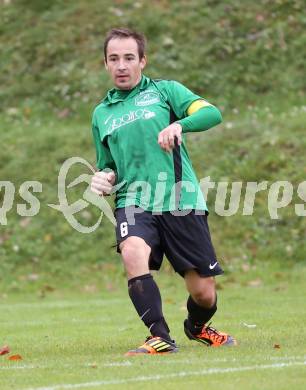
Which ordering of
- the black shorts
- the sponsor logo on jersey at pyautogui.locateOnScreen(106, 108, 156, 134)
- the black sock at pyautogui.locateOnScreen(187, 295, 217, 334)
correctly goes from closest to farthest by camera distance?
1. the black shorts
2. the sponsor logo on jersey at pyautogui.locateOnScreen(106, 108, 156, 134)
3. the black sock at pyautogui.locateOnScreen(187, 295, 217, 334)

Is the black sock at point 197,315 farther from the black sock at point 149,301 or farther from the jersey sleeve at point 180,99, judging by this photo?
the jersey sleeve at point 180,99

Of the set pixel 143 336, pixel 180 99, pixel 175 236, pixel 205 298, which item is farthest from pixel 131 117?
pixel 143 336

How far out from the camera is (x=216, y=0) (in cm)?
2234

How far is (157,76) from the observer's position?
2048cm

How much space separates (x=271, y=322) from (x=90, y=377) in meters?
4.23

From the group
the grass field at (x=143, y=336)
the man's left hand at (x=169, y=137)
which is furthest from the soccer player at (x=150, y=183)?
the grass field at (x=143, y=336)

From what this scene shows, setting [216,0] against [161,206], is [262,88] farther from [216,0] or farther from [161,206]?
[161,206]

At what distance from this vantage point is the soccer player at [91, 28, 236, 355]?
769cm

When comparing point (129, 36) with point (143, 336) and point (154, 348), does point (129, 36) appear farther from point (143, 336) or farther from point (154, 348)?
point (143, 336)

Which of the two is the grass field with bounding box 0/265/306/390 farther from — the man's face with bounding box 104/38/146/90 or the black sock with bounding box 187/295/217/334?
the man's face with bounding box 104/38/146/90

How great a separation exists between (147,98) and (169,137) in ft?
2.36

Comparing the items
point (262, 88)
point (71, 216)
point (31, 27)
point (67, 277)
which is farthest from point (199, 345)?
point (31, 27)

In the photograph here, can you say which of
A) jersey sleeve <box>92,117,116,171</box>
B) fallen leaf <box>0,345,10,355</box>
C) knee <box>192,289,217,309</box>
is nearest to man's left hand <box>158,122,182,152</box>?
jersey sleeve <box>92,117,116,171</box>

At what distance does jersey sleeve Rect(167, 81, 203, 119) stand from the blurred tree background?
25.6ft
